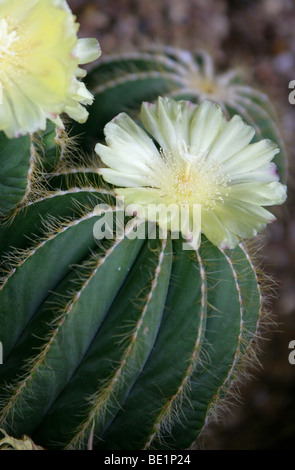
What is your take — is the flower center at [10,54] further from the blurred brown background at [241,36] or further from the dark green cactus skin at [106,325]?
the blurred brown background at [241,36]

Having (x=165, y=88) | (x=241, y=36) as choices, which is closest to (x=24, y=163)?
Answer: (x=165, y=88)

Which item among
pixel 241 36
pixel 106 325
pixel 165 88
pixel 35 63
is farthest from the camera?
pixel 241 36

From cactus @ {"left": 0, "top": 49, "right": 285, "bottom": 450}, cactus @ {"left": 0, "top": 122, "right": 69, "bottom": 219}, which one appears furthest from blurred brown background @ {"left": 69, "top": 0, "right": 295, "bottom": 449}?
cactus @ {"left": 0, "top": 122, "right": 69, "bottom": 219}

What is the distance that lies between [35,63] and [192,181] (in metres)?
A: 0.31

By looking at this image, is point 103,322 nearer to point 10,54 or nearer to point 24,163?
point 24,163

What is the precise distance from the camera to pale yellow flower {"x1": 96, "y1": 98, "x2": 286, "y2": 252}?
0.92 metres

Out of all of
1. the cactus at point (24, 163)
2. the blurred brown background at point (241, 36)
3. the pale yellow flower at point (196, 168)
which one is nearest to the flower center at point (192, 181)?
the pale yellow flower at point (196, 168)

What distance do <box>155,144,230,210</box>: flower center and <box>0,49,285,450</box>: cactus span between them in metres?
0.07

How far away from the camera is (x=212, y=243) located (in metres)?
0.97

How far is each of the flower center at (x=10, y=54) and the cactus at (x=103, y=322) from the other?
0.10 meters

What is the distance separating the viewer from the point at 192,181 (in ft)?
3.22

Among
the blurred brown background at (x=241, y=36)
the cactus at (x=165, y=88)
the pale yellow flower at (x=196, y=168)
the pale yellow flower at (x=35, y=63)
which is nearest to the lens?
the pale yellow flower at (x=35, y=63)

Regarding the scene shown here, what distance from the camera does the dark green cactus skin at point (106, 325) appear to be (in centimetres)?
93
